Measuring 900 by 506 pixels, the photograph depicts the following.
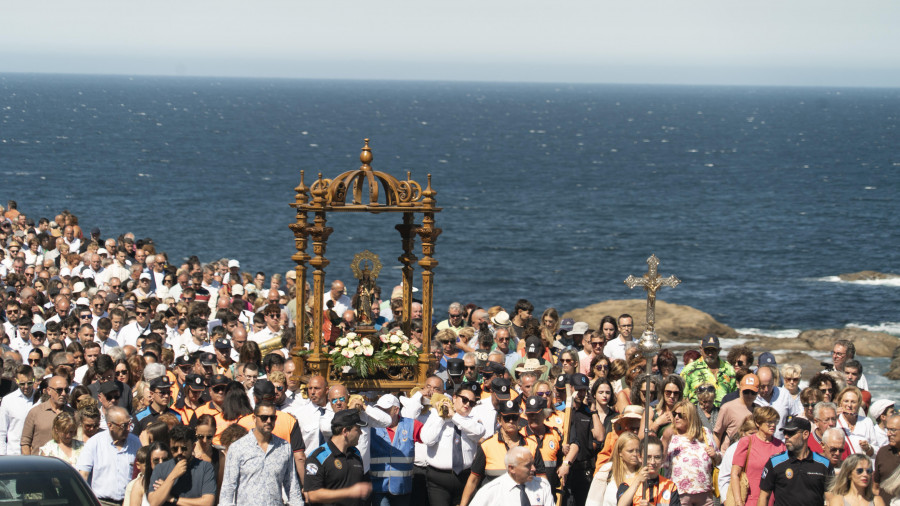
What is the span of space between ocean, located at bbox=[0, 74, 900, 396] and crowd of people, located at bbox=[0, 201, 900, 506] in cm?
3432

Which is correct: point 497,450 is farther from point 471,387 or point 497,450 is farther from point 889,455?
point 889,455

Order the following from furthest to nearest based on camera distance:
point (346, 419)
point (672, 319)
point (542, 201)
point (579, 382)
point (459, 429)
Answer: point (542, 201) → point (672, 319) → point (579, 382) → point (459, 429) → point (346, 419)

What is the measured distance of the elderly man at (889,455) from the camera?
11.1m

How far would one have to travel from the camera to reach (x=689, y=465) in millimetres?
10984

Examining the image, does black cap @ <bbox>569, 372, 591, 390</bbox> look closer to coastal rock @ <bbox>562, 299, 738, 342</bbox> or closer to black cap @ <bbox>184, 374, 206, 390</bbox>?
black cap @ <bbox>184, 374, 206, 390</bbox>

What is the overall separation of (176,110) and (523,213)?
11949cm

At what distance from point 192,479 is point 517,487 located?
8.70ft

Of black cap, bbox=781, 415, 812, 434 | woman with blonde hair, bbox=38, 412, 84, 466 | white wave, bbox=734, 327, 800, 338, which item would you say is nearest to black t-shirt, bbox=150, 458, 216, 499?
woman with blonde hair, bbox=38, 412, 84, 466

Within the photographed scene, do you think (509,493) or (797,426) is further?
(797,426)

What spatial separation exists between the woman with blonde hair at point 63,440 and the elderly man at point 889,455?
693 cm

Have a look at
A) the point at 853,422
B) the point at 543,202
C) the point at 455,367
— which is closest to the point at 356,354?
the point at 455,367

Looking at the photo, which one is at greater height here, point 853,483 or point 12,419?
point 853,483

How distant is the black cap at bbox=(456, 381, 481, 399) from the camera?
11.6m

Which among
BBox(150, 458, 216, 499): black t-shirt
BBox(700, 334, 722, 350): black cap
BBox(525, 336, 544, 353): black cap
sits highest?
BBox(700, 334, 722, 350): black cap
